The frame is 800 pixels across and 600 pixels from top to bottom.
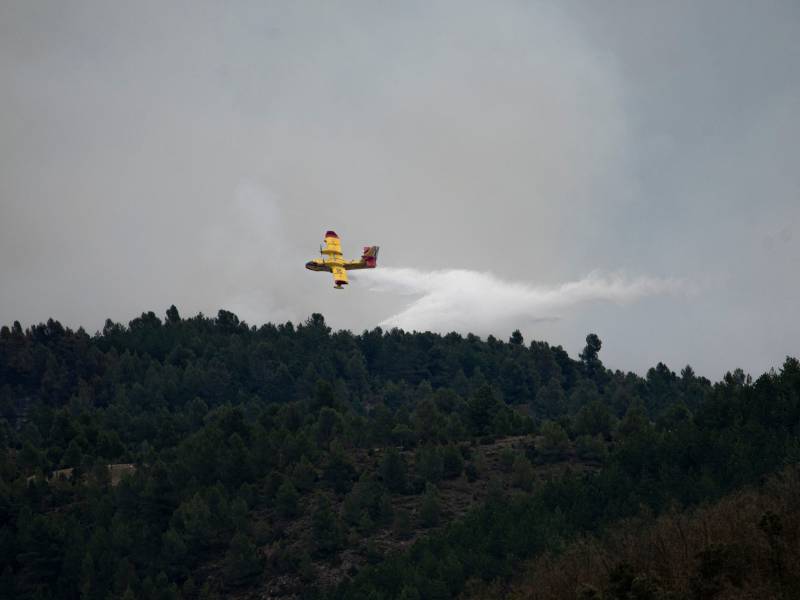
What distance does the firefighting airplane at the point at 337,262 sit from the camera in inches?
4924

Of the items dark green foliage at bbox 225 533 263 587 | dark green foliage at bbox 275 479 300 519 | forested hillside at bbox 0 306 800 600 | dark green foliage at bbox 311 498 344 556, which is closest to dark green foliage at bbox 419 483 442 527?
forested hillside at bbox 0 306 800 600

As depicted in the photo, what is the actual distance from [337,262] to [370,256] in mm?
5888

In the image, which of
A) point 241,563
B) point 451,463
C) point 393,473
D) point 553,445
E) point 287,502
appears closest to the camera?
point 241,563

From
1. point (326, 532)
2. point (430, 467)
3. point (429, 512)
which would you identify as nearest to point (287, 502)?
point (326, 532)

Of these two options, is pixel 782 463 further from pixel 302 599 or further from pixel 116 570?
pixel 116 570

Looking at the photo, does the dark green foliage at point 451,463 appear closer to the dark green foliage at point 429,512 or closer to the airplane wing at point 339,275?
the dark green foliage at point 429,512

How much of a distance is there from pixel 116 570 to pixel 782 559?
84.5m

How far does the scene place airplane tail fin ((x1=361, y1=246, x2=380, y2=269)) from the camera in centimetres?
13150

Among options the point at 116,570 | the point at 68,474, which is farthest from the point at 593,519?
the point at 68,474

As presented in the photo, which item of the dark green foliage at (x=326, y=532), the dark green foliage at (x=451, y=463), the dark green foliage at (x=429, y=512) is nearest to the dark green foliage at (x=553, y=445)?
the dark green foliage at (x=451, y=463)

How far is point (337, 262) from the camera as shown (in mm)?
127250

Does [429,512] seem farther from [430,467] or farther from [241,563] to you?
[241,563]

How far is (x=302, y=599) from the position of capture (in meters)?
109

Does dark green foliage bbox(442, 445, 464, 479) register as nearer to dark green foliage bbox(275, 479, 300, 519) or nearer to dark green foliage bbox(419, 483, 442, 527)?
dark green foliage bbox(419, 483, 442, 527)
